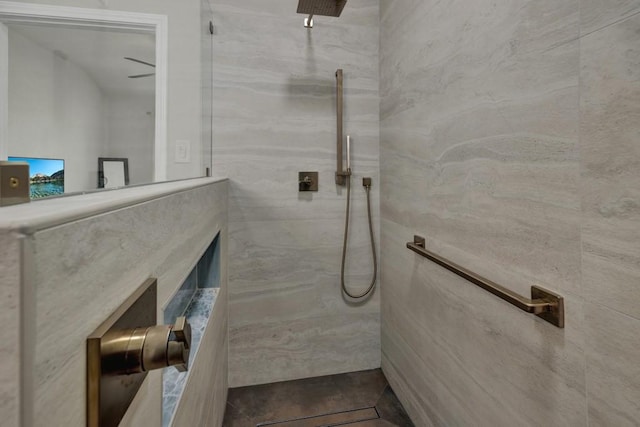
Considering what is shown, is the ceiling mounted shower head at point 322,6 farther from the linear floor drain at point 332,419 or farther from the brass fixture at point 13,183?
the linear floor drain at point 332,419

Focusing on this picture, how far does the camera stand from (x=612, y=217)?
1.84 ft

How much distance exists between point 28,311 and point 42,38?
46 cm

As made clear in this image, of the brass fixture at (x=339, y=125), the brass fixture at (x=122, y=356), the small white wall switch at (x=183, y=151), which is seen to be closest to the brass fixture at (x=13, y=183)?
the brass fixture at (x=122, y=356)

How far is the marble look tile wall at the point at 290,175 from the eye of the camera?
5.23 feet

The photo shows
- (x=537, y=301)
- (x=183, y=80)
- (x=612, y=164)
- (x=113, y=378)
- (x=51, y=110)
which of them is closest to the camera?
(x=113, y=378)

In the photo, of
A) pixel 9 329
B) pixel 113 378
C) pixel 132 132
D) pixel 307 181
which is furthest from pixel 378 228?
pixel 9 329

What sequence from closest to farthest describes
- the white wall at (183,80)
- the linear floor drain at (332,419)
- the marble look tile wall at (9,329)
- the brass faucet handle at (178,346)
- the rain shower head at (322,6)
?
the marble look tile wall at (9,329) → the brass faucet handle at (178,346) → the white wall at (183,80) → the rain shower head at (322,6) → the linear floor drain at (332,419)

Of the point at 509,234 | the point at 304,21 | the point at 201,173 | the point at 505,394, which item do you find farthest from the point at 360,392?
the point at 304,21

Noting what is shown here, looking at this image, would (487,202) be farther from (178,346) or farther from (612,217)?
(178,346)

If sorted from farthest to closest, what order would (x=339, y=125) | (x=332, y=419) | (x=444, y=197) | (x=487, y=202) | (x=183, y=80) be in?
1. (x=339, y=125)
2. (x=332, y=419)
3. (x=183, y=80)
4. (x=444, y=197)
5. (x=487, y=202)

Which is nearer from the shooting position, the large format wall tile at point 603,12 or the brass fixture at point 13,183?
the brass fixture at point 13,183

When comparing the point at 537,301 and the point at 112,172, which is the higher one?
the point at 112,172

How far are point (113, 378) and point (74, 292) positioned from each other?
119 millimetres

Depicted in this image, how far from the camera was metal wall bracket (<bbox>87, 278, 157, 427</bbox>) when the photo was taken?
289 mm
